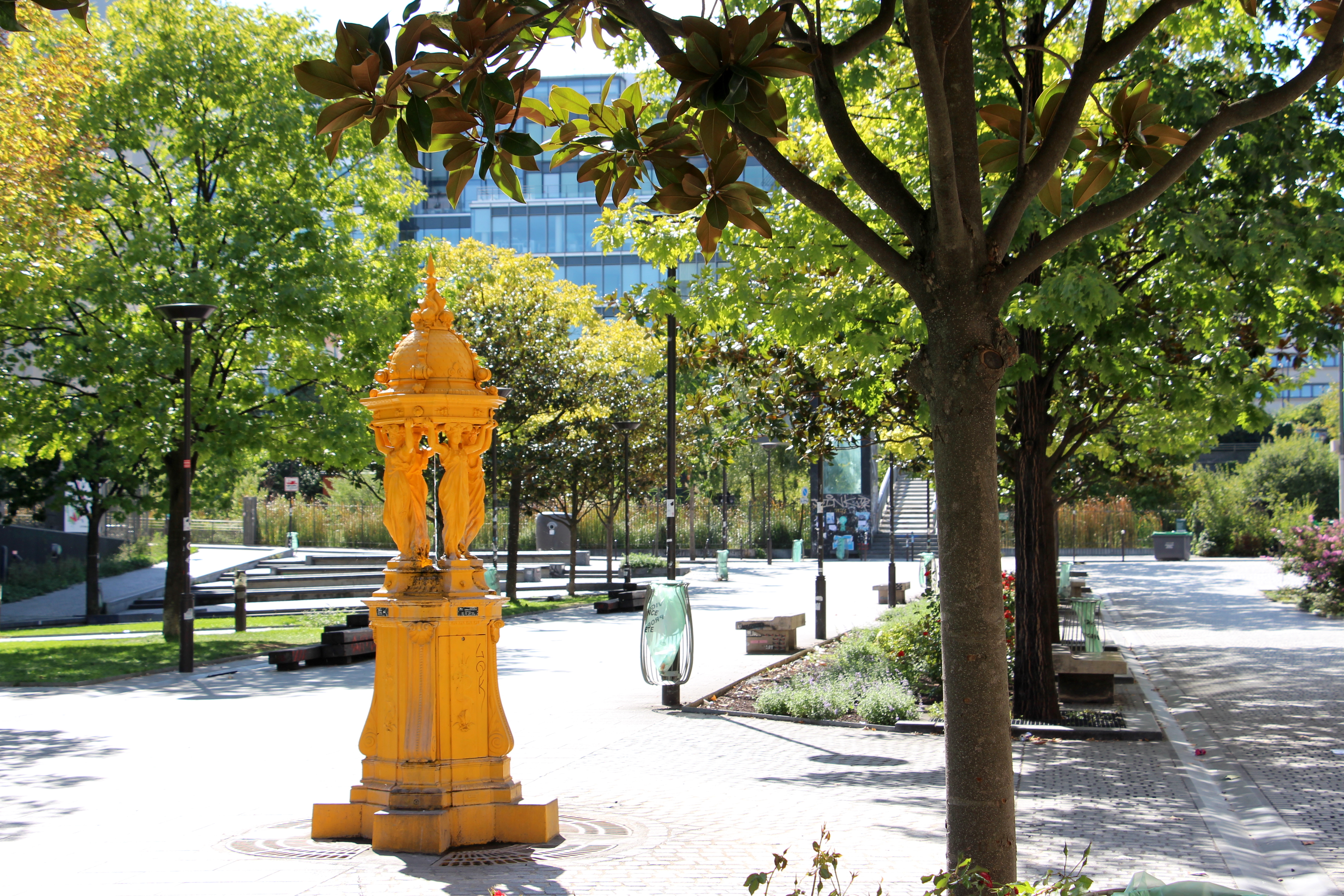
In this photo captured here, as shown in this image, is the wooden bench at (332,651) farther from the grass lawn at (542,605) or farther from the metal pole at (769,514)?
the metal pole at (769,514)

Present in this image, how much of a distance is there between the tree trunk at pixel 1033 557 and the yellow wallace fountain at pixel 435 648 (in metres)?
6.32

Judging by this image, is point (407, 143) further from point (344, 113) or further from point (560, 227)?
point (560, 227)

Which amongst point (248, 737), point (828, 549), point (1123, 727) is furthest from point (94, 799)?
point (828, 549)

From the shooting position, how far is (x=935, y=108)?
3.70m

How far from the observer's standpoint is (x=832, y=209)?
13.6ft

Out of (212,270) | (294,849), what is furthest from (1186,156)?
(212,270)

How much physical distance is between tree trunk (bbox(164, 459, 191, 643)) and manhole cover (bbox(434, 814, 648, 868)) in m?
15.6

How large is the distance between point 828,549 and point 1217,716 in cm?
5145

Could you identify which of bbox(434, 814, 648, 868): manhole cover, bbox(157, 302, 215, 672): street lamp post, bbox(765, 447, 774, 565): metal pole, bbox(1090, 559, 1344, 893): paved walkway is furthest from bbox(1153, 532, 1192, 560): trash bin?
bbox(434, 814, 648, 868): manhole cover

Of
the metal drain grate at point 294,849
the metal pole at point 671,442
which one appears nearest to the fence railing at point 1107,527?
the metal pole at point 671,442

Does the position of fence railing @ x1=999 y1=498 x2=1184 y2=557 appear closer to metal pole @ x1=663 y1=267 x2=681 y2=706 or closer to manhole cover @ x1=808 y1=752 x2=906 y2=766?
metal pole @ x1=663 y1=267 x2=681 y2=706

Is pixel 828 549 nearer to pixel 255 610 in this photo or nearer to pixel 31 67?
pixel 255 610

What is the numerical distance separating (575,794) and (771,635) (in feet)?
32.3

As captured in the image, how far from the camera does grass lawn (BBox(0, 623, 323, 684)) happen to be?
15.8 metres
